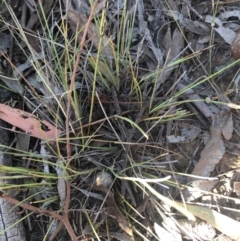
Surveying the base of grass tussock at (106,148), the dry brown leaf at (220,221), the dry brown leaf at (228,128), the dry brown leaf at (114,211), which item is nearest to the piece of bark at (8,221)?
the base of grass tussock at (106,148)

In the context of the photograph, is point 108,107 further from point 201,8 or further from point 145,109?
point 201,8

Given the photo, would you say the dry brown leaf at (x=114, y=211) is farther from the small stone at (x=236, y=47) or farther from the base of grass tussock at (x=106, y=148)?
the small stone at (x=236, y=47)

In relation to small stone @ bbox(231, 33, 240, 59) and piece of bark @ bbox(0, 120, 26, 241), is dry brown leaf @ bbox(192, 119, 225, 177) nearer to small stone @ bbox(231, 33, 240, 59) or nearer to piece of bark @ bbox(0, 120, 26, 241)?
small stone @ bbox(231, 33, 240, 59)

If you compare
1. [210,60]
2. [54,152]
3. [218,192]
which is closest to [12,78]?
[54,152]

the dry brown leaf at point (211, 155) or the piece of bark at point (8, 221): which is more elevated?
the dry brown leaf at point (211, 155)

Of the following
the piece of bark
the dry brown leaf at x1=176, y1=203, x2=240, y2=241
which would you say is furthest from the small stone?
the piece of bark

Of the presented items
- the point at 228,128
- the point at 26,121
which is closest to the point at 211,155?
the point at 228,128

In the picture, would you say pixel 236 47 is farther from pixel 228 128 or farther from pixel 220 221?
pixel 220 221
